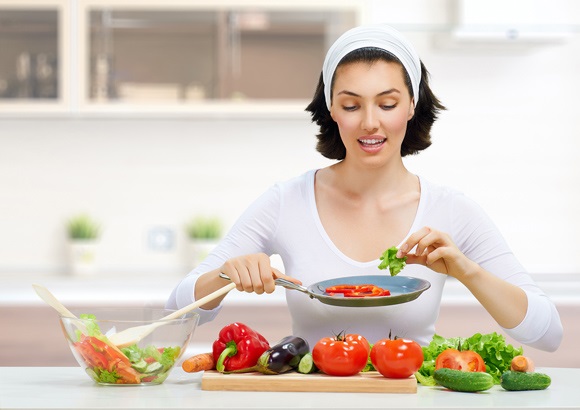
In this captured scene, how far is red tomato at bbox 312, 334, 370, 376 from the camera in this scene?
5.51 feet

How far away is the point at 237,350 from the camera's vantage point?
1742 mm

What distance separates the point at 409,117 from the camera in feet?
7.14

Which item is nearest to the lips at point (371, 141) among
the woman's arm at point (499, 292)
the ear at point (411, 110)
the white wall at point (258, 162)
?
the ear at point (411, 110)

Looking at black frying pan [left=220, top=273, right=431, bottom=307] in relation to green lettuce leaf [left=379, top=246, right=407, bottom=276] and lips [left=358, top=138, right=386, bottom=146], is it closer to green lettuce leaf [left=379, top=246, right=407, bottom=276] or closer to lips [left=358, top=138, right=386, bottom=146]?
green lettuce leaf [left=379, top=246, right=407, bottom=276]

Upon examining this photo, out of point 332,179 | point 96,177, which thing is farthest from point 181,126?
point 332,179

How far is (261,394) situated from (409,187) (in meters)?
0.83

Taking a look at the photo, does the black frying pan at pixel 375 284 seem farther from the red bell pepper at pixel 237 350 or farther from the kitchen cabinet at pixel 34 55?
Result: the kitchen cabinet at pixel 34 55

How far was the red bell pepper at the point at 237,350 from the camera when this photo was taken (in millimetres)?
1732

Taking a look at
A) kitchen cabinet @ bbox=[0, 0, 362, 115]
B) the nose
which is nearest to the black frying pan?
the nose

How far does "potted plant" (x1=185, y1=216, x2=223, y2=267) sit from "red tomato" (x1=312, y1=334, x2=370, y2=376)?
2607 mm

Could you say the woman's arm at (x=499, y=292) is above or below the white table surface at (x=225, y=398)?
above

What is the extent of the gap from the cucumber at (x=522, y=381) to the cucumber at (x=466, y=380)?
0.13 feet

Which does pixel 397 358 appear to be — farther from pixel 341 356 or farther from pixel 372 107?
pixel 372 107

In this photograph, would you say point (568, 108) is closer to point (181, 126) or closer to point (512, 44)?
point (512, 44)
